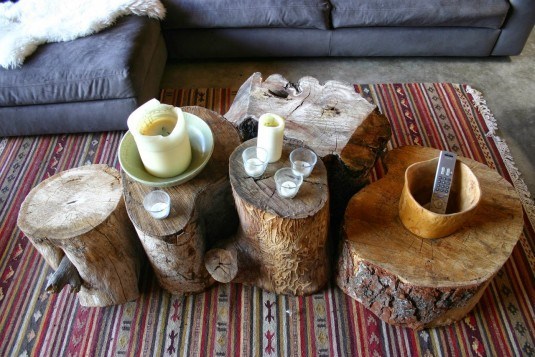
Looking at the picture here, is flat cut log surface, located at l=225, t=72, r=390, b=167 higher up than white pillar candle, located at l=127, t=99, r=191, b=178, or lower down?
lower down

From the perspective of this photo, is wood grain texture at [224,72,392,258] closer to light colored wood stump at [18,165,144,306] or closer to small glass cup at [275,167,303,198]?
small glass cup at [275,167,303,198]

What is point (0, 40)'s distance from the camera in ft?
Result: 6.30

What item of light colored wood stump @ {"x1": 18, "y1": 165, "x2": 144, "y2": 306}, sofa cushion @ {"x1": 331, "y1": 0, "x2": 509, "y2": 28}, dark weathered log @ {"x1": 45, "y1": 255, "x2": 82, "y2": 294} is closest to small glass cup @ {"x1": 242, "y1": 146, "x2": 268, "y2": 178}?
light colored wood stump @ {"x1": 18, "y1": 165, "x2": 144, "y2": 306}

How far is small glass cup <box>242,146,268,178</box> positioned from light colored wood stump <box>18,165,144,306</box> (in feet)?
1.48

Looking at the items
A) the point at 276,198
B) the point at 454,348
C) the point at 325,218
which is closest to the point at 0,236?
the point at 276,198

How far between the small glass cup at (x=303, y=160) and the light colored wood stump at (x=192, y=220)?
24 centimetres

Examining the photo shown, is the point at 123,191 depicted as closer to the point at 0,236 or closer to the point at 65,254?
the point at 65,254

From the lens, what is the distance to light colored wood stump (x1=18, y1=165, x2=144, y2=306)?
1.29 m

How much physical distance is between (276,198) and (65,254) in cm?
75

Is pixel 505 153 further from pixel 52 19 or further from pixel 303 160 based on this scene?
pixel 52 19

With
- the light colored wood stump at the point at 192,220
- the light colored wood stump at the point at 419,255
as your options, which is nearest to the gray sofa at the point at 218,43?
the light colored wood stump at the point at 192,220

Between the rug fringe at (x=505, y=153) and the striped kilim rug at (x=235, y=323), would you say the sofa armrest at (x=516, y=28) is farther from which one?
the striped kilim rug at (x=235, y=323)

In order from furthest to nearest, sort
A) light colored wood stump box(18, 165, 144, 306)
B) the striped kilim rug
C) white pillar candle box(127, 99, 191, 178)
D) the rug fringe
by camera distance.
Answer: the rug fringe
the striped kilim rug
light colored wood stump box(18, 165, 144, 306)
white pillar candle box(127, 99, 191, 178)

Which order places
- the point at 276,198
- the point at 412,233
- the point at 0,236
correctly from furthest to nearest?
the point at 0,236, the point at 412,233, the point at 276,198
